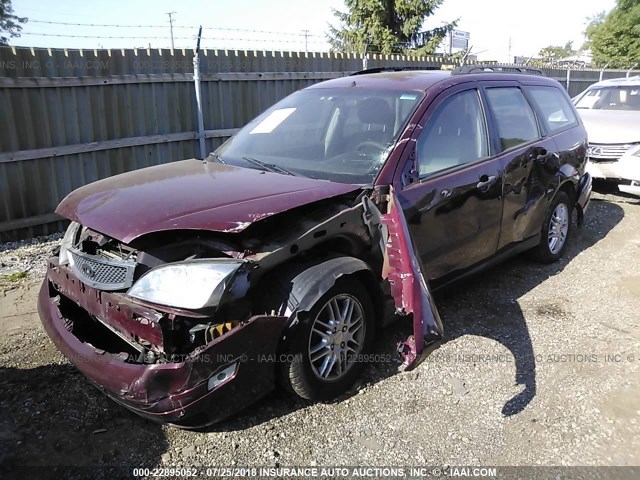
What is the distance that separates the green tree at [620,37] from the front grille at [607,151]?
28.8 meters

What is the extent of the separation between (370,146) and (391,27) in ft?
72.6

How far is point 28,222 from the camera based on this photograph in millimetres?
6129

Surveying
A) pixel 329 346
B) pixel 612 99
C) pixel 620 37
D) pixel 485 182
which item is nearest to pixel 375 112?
pixel 485 182

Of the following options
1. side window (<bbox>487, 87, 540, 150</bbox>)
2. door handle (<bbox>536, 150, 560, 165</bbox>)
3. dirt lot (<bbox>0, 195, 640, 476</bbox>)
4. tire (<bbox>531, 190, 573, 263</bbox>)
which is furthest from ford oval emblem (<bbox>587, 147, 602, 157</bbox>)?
dirt lot (<bbox>0, 195, 640, 476</bbox>)

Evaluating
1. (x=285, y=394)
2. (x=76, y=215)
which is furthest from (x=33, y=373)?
(x=285, y=394)

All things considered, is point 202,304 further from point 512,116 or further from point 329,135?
point 512,116

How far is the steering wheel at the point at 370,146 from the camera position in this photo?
3.47m

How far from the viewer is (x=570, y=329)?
4.08 metres

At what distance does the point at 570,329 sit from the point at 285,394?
2347mm

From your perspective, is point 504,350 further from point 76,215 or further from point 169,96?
point 169,96

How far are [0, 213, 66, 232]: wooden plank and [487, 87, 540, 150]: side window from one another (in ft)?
15.8

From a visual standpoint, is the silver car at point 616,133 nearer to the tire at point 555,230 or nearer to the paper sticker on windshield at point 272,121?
the tire at point 555,230

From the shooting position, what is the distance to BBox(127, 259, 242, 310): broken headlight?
2.44 m

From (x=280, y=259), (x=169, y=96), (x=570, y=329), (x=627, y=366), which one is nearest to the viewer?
(x=280, y=259)
